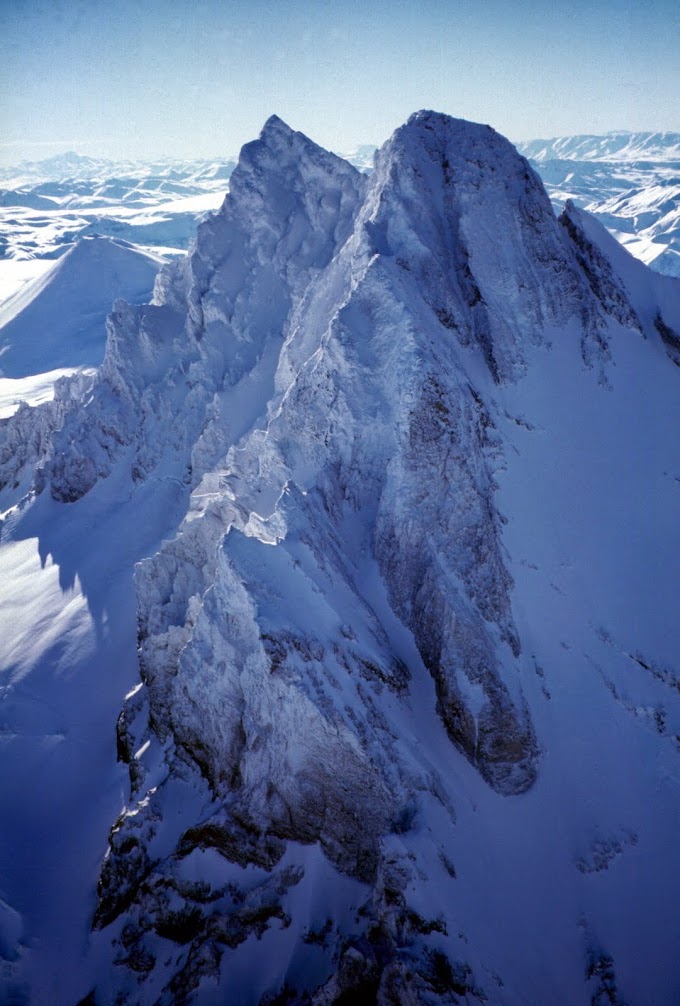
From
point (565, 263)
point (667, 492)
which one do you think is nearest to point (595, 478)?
point (667, 492)

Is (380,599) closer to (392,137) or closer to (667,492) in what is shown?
(667,492)

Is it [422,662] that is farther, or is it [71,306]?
[71,306]

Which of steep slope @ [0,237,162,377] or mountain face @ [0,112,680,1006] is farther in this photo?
steep slope @ [0,237,162,377]

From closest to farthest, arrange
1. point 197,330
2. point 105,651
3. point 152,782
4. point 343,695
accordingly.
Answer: point 343,695
point 152,782
point 105,651
point 197,330

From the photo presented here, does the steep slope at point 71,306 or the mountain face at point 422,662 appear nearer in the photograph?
the mountain face at point 422,662

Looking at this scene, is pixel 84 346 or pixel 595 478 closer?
pixel 595 478
